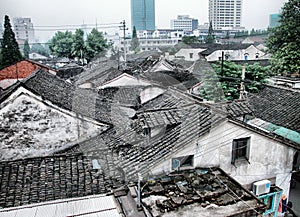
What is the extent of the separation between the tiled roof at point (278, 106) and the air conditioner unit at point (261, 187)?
5.12 m

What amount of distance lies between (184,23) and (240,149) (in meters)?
117

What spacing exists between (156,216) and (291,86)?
43.3ft

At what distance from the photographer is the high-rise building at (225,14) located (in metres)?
63.0

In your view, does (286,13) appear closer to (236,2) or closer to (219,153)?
(219,153)

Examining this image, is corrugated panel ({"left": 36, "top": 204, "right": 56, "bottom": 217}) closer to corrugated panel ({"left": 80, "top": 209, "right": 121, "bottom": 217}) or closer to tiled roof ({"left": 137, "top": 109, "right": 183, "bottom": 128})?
corrugated panel ({"left": 80, "top": 209, "right": 121, "bottom": 217})

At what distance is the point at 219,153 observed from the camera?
22.4 ft

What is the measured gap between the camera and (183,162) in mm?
6785

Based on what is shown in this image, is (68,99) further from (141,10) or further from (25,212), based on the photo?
(141,10)

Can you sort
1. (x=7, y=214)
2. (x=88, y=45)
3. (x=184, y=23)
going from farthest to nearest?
1. (x=184, y=23)
2. (x=88, y=45)
3. (x=7, y=214)

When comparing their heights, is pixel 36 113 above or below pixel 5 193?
above

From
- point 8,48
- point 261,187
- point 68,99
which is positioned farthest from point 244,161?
point 8,48

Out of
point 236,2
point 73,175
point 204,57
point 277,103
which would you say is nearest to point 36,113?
point 73,175

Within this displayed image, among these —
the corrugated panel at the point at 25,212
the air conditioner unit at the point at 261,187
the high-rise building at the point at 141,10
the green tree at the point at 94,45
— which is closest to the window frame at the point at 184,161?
the air conditioner unit at the point at 261,187

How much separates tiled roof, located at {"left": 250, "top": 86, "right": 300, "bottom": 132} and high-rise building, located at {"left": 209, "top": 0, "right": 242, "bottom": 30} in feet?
161
